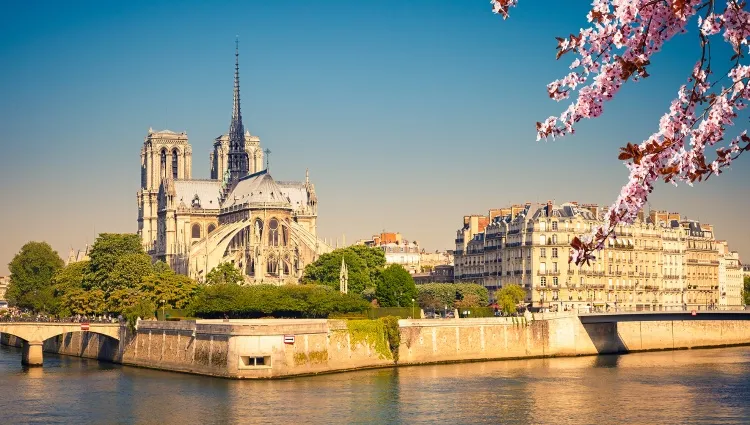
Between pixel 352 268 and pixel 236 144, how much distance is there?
41.1 meters

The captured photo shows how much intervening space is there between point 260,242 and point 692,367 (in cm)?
6024

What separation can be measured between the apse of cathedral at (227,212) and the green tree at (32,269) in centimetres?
1319

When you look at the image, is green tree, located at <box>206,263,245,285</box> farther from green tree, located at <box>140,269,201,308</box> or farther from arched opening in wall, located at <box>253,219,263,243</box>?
arched opening in wall, located at <box>253,219,263,243</box>

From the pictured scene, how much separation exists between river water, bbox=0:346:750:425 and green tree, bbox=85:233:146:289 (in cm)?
1797

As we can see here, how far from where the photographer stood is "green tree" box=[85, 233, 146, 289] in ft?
290

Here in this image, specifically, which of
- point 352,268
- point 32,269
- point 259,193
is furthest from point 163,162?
point 352,268

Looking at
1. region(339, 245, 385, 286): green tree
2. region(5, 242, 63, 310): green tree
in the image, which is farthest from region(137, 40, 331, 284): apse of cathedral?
region(5, 242, 63, 310): green tree

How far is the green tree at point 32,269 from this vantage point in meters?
113

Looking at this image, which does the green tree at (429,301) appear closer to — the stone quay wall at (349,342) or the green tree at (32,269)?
the stone quay wall at (349,342)

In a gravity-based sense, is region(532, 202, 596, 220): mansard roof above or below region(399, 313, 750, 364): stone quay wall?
above

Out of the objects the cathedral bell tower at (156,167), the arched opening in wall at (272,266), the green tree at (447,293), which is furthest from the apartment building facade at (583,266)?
the cathedral bell tower at (156,167)

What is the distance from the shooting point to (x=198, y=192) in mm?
141625

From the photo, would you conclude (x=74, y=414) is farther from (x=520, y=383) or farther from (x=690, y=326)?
(x=690, y=326)

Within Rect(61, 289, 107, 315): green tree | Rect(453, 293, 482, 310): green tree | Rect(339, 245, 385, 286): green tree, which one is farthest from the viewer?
Rect(339, 245, 385, 286): green tree
